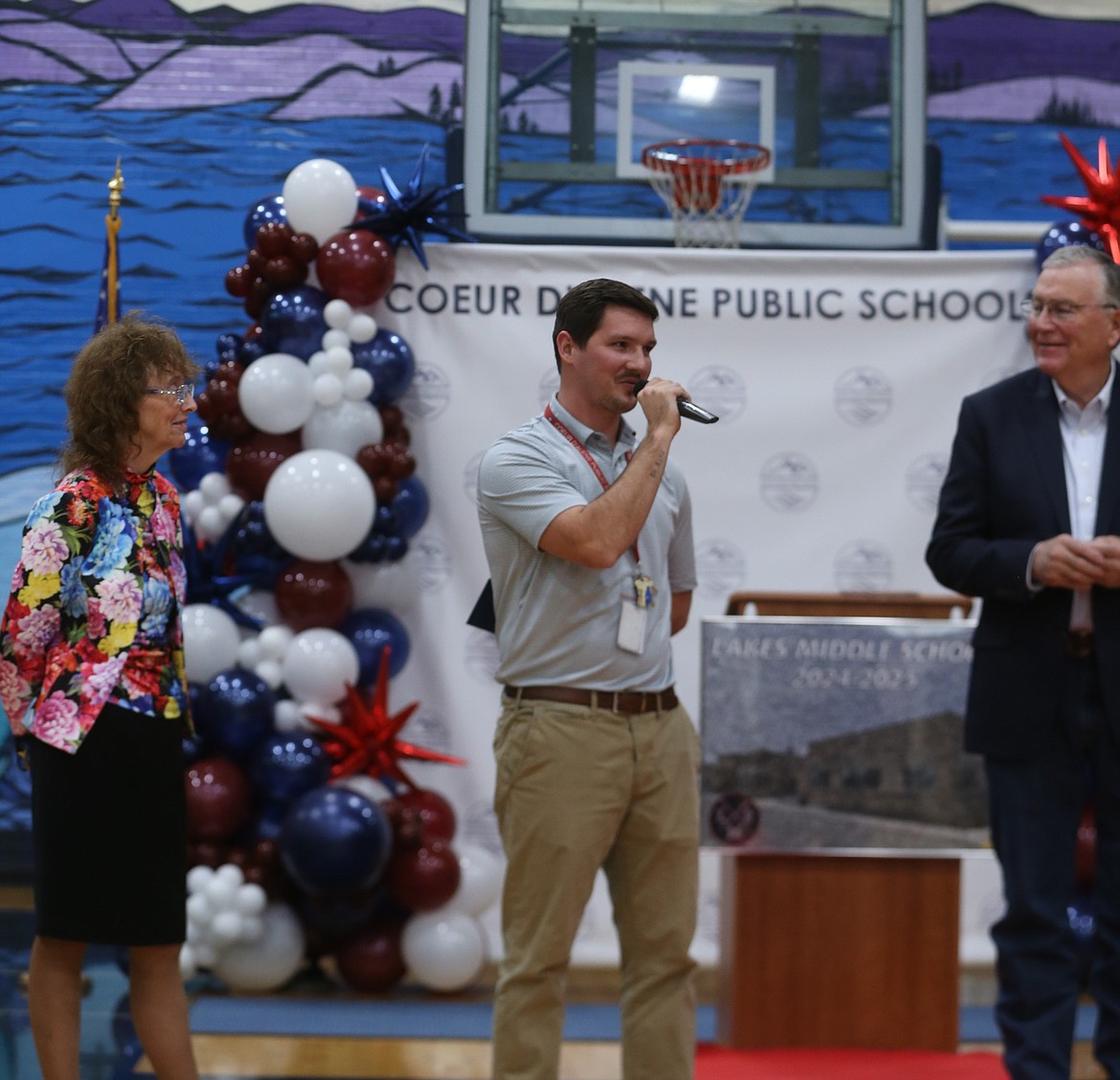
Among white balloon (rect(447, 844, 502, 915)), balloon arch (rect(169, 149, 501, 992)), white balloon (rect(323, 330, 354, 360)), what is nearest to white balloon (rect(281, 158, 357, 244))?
balloon arch (rect(169, 149, 501, 992))

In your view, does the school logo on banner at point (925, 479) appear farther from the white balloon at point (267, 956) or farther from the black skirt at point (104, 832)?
the black skirt at point (104, 832)

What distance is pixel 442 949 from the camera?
3.75 meters

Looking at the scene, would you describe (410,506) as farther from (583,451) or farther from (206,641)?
(583,451)

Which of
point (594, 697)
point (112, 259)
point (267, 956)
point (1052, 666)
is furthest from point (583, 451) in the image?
point (112, 259)

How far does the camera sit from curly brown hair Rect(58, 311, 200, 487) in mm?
2361

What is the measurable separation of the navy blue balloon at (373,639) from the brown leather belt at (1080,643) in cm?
198

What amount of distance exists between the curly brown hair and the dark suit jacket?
1.52m

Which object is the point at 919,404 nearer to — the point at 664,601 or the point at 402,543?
the point at 402,543

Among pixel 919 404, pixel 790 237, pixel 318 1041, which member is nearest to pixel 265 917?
pixel 318 1041

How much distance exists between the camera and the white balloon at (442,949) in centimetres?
376

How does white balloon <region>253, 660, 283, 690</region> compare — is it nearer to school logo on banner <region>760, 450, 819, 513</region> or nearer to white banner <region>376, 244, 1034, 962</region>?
white banner <region>376, 244, 1034, 962</region>

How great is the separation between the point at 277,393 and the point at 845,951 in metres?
2.08

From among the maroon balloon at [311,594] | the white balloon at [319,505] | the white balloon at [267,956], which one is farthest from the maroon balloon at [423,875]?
the white balloon at [319,505]

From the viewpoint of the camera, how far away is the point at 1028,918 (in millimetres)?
2598
